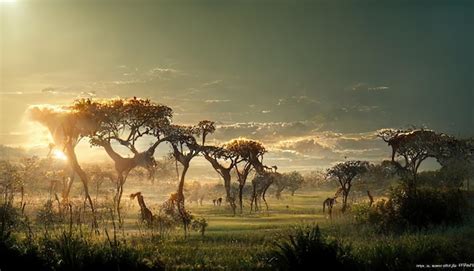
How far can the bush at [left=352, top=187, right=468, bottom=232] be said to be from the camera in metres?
21.6

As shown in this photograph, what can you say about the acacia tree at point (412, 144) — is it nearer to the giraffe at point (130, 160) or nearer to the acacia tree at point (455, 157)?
the acacia tree at point (455, 157)

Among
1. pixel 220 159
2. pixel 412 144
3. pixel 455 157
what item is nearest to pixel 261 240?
pixel 220 159

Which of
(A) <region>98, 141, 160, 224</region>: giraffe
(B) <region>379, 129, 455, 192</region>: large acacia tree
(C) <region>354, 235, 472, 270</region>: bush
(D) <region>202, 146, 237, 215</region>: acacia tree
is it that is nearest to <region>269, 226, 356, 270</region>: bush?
(C) <region>354, 235, 472, 270</region>: bush

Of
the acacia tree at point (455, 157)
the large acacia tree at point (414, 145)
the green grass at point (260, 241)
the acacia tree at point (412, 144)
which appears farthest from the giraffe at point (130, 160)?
the acacia tree at point (455, 157)

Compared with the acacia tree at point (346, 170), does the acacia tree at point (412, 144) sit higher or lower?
higher

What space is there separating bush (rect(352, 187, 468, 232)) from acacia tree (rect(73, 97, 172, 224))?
10273 millimetres

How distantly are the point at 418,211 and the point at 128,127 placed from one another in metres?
12.7

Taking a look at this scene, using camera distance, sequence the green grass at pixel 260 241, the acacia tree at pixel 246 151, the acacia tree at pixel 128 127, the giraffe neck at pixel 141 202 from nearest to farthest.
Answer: the green grass at pixel 260 241, the giraffe neck at pixel 141 202, the acacia tree at pixel 128 127, the acacia tree at pixel 246 151

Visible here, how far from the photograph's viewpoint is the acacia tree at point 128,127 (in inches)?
1043

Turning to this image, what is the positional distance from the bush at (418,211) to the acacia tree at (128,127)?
33.7 feet

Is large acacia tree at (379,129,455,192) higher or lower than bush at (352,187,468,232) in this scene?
higher

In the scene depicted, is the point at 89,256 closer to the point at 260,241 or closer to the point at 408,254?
the point at 260,241

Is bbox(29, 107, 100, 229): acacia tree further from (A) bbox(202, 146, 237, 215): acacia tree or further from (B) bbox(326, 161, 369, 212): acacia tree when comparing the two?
(B) bbox(326, 161, 369, 212): acacia tree

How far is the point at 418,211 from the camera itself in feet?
70.8
